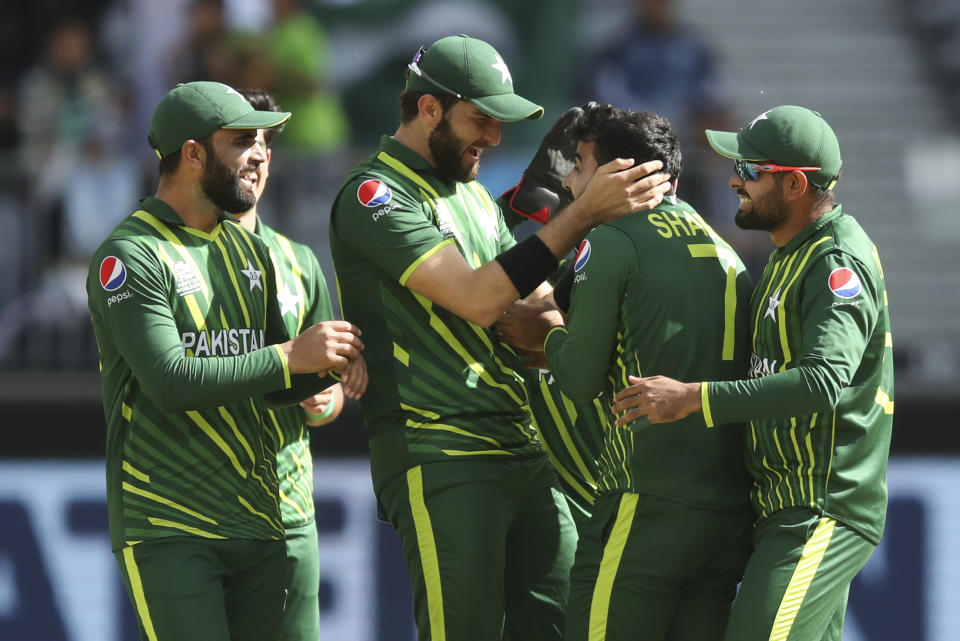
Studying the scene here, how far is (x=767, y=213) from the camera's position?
15.0ft

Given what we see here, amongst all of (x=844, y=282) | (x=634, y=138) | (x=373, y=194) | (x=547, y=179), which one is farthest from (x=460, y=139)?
(x=844, y=282)

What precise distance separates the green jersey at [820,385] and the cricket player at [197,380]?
1.26 m

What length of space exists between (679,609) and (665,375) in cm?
74

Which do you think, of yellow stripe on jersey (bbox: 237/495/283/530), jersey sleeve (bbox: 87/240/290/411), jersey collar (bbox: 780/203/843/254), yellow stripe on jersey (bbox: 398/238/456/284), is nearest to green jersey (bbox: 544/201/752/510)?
jersey collar (bbox: 780/203/843/254)

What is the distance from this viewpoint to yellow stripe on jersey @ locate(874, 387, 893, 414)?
4.48 m

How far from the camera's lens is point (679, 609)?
180 inches

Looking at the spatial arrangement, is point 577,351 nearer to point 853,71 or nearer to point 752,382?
point 752,382

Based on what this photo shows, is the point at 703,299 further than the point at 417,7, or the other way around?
the point at 417,7

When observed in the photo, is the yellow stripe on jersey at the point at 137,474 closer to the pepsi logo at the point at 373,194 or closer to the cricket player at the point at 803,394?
the pepsi logo at the point at 373,194

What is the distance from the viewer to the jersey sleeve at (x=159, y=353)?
435 cm

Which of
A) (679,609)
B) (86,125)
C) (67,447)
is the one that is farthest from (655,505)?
(86,125)

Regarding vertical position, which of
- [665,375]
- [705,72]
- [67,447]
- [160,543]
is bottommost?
[67,447]

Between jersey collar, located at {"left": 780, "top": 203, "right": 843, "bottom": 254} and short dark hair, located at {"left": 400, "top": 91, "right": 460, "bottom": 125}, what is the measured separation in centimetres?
117

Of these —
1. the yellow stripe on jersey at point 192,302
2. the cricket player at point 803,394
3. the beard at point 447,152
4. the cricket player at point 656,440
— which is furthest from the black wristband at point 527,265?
the yellow stripe on jersey at point 192,302
